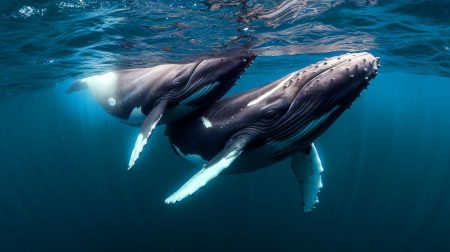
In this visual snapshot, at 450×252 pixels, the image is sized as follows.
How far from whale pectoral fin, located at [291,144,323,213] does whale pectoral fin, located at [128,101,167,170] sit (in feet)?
7.58

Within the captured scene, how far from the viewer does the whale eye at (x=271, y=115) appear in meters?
4.33

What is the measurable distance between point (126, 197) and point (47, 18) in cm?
1817

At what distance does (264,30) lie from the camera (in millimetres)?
13172

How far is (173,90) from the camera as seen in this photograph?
A: 5.90 metres

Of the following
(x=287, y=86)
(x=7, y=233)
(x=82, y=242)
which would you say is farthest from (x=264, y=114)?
(x=7, y=233)

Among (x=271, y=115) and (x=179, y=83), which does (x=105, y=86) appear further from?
(x=271, y=115)

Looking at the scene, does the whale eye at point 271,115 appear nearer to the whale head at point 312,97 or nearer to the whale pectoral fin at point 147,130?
the whale head at point 312,97

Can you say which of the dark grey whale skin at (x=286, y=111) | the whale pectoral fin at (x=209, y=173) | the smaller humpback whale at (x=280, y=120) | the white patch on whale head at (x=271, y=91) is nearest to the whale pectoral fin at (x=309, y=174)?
the smaller humpback whale at (x=280, y=120)

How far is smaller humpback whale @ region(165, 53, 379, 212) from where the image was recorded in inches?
154

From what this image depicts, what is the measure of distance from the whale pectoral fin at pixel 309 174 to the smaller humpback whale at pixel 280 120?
0.05 ft

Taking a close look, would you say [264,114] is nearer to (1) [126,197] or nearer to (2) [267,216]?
(2) [267,216]

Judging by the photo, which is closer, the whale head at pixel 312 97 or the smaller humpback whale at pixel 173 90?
the whale head at pixel 312 97

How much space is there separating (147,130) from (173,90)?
0.90 meters

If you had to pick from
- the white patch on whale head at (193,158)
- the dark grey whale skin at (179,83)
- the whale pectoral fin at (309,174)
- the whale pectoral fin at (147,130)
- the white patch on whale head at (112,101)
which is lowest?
the whale pectoral fin at (309,174)
